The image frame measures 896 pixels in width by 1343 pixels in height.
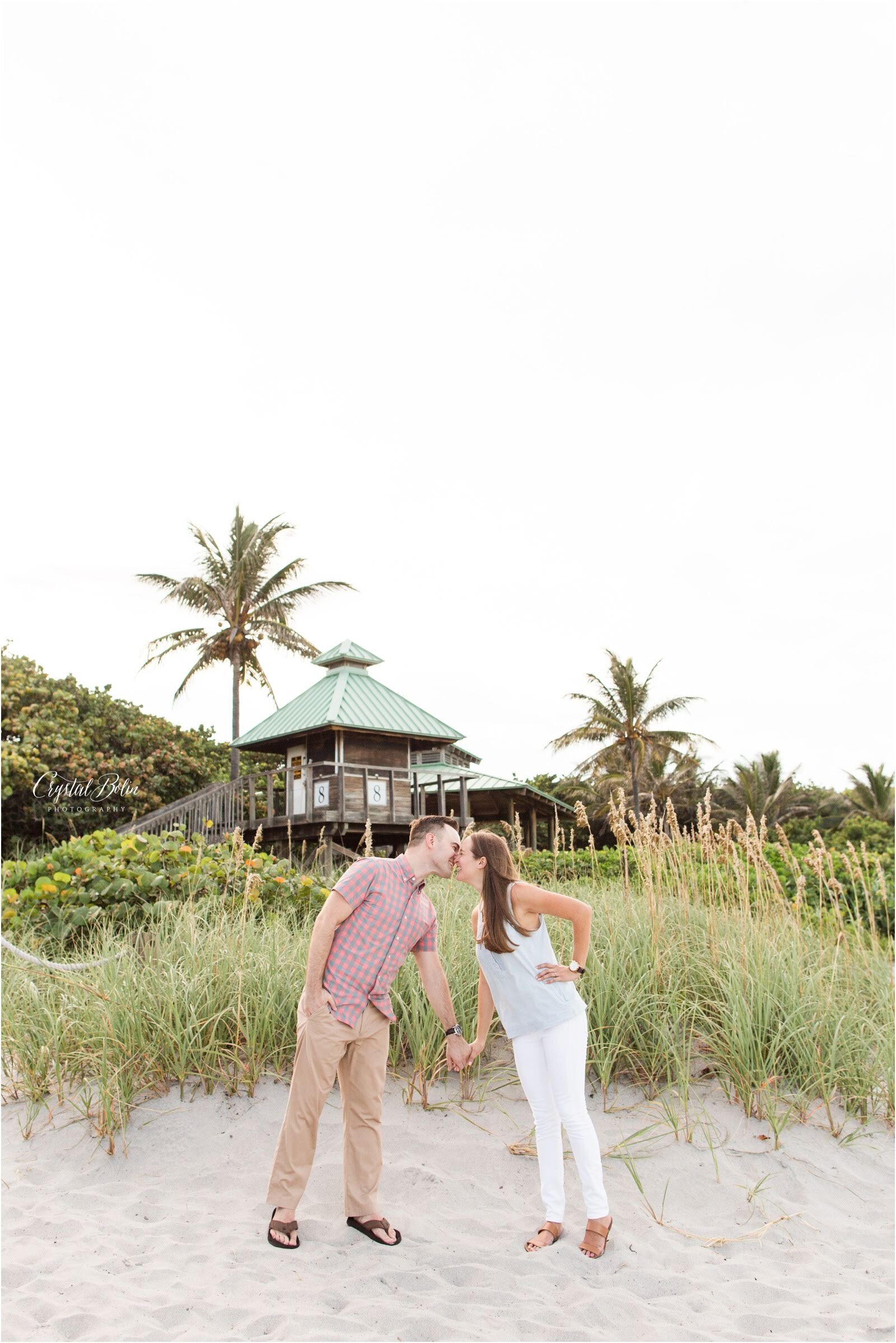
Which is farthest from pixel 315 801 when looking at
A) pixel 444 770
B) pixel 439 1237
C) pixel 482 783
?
pixel 439 1237

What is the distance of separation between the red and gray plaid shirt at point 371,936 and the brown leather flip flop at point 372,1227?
0.81 m

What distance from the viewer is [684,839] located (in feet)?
20.1

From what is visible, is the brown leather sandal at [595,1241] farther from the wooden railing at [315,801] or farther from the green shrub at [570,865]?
the wooden railing at [315,801]

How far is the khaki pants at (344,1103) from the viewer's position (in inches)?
140

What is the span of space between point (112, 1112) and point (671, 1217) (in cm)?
271

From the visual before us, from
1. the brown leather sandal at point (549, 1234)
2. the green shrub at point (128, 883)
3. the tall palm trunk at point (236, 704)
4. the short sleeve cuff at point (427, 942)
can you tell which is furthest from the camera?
the tall palm trunk at point (236, 704)

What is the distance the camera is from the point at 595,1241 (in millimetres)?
3637

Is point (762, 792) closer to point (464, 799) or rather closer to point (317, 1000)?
point (464, 799)

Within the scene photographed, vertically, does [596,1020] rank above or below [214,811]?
below

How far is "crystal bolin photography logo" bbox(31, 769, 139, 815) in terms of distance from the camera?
19.6m

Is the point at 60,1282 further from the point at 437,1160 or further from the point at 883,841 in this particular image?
the point at 883,841

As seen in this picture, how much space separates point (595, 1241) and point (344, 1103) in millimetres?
1141

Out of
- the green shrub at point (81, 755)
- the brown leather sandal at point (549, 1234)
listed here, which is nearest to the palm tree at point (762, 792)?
the green shrub at point (81, 755)

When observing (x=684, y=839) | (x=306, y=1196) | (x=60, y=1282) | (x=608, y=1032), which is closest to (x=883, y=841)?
(x=684, y=839)
